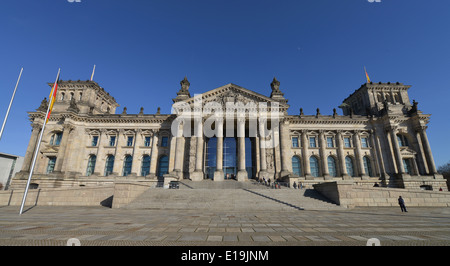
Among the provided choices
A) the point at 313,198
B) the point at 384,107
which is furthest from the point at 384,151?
the point at 313,198

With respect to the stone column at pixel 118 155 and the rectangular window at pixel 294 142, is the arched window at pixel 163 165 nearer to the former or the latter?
the stone column at pixel 118 155

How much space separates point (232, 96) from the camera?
3269 centimetres

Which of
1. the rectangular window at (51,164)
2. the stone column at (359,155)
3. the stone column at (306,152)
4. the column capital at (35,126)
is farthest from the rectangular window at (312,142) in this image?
the column capital at (35,126)

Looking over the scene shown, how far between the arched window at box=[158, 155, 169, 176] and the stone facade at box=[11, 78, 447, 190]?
181 millimetres

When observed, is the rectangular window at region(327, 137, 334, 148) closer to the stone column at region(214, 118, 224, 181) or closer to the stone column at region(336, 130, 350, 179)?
the stone column at region(336, 130, 350, 179)

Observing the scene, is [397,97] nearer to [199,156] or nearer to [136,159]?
[199,156]

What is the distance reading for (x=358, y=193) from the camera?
18062mm

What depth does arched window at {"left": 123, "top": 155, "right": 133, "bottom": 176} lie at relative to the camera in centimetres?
3480

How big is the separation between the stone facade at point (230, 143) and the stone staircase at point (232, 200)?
894 cm

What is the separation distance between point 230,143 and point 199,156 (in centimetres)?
735

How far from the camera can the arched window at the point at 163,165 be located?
34.5m

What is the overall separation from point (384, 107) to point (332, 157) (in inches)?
541
